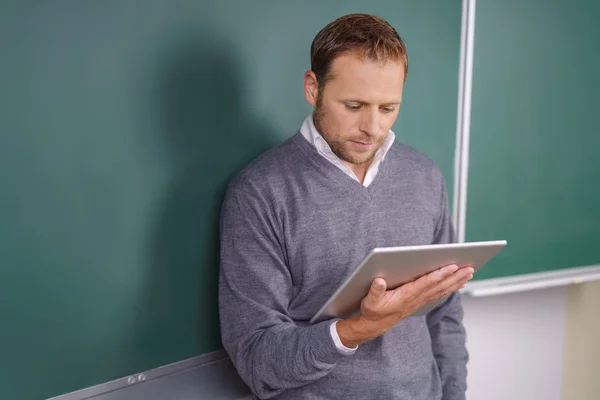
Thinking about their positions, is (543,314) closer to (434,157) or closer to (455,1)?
(434,157)

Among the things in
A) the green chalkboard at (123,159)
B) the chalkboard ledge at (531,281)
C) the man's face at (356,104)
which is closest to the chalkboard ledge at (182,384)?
the green chalkboard at (123,159)

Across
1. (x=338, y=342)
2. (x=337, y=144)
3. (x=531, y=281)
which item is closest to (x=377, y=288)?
(x=338, y=342)

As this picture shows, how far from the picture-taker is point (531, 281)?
2029 millimetres

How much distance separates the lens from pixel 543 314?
2352 millimetres

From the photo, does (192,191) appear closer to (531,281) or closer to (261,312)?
(261,312)

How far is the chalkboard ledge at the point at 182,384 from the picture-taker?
1.28 metres

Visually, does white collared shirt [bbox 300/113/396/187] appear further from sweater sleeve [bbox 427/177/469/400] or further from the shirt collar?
sweater sleeve [bbox 427/177/469/400]

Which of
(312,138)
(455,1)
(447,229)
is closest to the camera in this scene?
(312,138)

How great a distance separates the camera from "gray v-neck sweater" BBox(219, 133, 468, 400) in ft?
4.17

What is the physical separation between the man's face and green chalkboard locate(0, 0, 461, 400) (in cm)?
17

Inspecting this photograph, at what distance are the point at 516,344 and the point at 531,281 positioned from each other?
40 cm

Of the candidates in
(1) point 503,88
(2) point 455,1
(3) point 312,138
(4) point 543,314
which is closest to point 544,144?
(1) point 503,88

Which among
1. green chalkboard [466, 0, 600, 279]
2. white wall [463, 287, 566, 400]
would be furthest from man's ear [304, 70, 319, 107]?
white wall [463, 287, 566, 400]

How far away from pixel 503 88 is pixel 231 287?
1078mm
